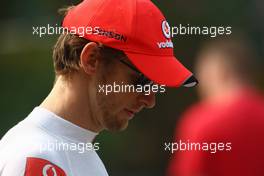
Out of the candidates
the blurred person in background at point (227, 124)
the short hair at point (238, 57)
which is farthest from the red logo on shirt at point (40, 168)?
the short hair at point (238, 57)

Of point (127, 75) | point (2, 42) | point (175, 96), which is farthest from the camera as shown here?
point (175, 96)

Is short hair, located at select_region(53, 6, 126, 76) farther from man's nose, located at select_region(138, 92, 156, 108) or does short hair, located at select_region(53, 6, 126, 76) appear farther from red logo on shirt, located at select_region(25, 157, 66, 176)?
red logo on shirt, located at select_region(25, 157, 66, 176)

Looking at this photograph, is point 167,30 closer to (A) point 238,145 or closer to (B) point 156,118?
(A) point 238,145

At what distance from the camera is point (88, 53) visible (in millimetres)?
2168

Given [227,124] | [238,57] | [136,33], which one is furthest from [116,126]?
[238,57]

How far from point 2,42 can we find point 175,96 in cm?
155

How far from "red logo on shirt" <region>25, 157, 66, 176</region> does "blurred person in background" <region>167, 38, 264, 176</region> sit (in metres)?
1.41

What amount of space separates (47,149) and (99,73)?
1.10ft

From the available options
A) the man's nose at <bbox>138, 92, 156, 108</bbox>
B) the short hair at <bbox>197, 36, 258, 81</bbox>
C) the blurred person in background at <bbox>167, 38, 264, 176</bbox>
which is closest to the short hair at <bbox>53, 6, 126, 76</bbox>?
the man's nose at <bbox>138, 92, 156, 108</bbox>

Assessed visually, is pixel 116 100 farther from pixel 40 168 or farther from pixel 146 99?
pixel 40 168

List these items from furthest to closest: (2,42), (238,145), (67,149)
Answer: (2,42)
(238,145)
(67,149)

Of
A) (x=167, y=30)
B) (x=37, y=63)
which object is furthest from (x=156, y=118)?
(x=167, y=30)

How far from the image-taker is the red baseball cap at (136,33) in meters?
2.17

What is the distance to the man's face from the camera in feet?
7.19
